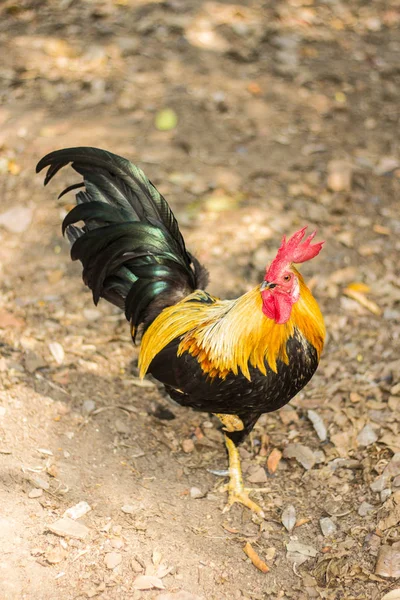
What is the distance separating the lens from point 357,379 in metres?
4.89

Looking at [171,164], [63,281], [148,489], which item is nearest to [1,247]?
[63,281]

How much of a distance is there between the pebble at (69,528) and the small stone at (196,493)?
728 millimetres

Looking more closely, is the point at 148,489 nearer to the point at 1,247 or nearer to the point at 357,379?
the point at 357,379

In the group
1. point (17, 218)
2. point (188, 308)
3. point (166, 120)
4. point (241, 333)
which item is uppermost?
point (241, 333)

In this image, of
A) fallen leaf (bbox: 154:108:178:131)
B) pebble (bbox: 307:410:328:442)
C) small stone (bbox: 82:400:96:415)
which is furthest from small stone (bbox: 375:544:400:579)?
fallen leaf (bbox: 154:108:178:131)

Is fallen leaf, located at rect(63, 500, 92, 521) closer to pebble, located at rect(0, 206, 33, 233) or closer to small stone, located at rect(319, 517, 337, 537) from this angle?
small stone, located at rect(319, 517, 337, 537)

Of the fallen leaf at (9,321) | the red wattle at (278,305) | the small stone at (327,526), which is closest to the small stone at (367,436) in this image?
the small stone at (327,526)

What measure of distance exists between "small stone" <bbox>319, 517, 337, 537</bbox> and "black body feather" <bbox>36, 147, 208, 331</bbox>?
1587mm

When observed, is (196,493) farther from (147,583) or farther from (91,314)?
(91,314)

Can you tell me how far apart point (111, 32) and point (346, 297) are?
15.0 feet

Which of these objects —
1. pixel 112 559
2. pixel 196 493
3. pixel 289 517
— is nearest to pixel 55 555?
pixel 112 559

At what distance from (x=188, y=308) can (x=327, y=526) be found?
151cm

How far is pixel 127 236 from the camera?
4.10 m

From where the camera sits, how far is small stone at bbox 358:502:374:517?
3943 millimetres
